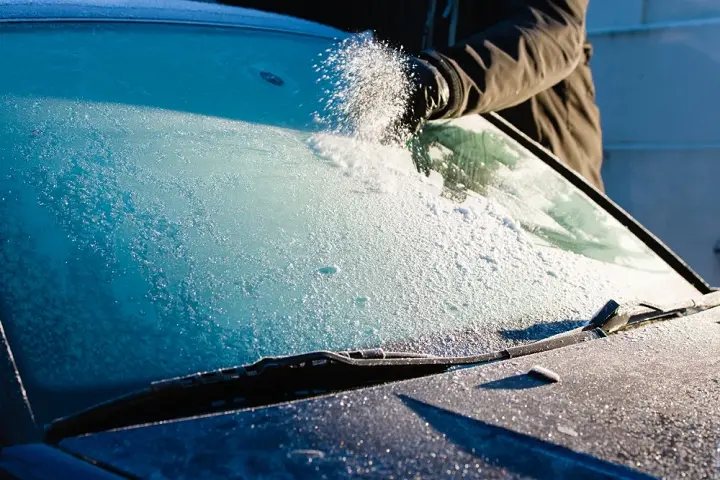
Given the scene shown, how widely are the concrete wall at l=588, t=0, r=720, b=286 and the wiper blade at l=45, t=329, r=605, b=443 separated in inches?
154

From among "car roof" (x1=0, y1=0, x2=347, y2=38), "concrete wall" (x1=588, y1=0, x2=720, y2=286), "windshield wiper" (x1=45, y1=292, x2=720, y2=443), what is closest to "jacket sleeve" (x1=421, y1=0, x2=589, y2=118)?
"car roof" (x1=0, y1=0, x2=347, y2=38)

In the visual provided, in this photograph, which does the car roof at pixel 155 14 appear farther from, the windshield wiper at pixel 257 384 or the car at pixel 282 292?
the windshield wiper at pixel 257 384

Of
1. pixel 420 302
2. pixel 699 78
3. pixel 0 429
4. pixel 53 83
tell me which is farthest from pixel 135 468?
pixel 699 78

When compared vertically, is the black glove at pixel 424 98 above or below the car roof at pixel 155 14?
below

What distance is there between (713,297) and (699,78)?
3.13 metres

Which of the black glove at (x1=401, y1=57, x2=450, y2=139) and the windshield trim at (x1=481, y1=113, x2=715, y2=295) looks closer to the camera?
the black glove at (x1=401, y1=57, x2=450, y2=139)

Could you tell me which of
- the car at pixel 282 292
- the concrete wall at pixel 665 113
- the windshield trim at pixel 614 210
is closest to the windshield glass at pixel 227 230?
the car at pixel 282 292

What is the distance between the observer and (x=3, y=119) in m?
1.48

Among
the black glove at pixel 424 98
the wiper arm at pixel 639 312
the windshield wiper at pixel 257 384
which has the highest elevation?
the black glove at pixel 424 98

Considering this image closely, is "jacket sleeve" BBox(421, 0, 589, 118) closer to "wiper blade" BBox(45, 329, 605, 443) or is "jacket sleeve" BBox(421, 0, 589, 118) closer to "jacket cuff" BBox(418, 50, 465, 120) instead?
"jacket cuff" BBox(418, 50, 465, 120)

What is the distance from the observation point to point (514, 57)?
2.47 metres

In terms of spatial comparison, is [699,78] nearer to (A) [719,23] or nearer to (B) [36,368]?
(A) [719,23]

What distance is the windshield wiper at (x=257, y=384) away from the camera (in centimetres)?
111

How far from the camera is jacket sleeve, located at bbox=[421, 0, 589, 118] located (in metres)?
2.20
